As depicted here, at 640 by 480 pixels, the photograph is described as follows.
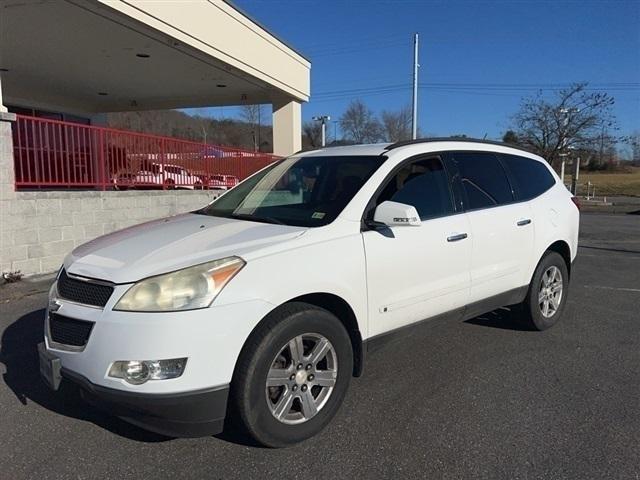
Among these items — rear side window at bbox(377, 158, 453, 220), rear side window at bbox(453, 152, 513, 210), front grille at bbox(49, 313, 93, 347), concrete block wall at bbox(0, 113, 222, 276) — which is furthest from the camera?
concrete block wall at bbox(0, 113, 222, 276)

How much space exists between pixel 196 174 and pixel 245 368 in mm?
9319

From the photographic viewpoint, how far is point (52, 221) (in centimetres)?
746

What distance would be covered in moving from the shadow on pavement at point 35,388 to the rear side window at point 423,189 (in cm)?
217

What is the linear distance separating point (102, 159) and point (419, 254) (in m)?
6.93

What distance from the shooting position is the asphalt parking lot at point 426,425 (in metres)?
2.69

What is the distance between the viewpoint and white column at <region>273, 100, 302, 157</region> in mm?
15703

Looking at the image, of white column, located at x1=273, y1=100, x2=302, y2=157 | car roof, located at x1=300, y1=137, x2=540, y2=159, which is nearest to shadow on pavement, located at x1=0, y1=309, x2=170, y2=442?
car roof, located at x1=300, y1=137, x2=540, y2=159

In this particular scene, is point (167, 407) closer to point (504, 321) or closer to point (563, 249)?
point (504, 321)

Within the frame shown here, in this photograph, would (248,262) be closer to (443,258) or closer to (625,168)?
(443,258)

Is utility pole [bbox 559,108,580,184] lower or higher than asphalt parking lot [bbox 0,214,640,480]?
higher

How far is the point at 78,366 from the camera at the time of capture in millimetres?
2627

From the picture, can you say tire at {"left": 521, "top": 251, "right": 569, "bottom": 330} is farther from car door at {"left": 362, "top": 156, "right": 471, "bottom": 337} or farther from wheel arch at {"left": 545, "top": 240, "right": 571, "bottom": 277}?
car door at {"left": 362, "top": 156, "right": 471, "bottom": 337}

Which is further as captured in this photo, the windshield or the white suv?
the windshield

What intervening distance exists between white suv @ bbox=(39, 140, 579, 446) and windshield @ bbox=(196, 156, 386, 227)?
2 centimetres
